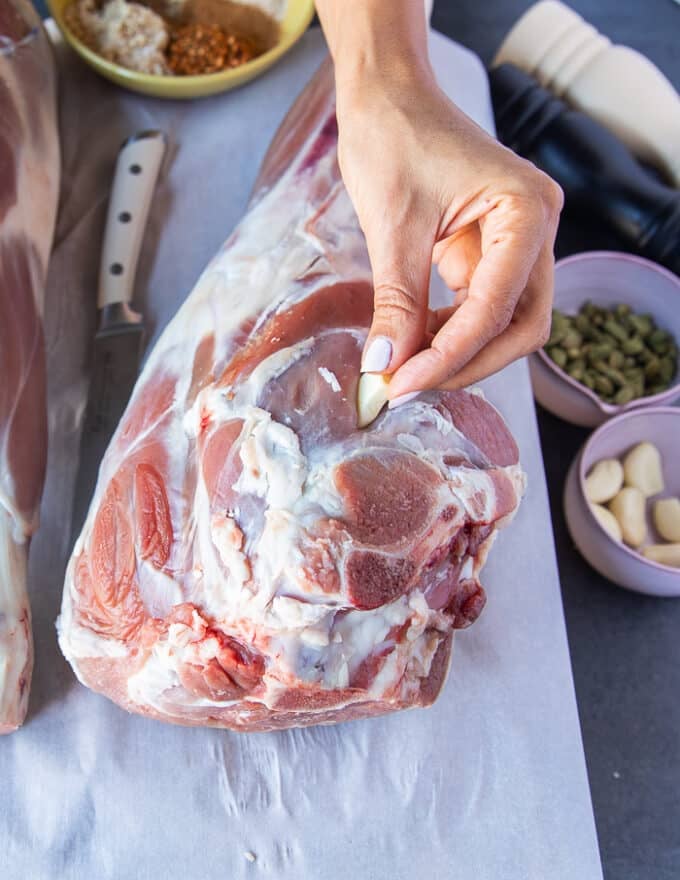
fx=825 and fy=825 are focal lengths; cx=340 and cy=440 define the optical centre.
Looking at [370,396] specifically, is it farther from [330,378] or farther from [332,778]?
[332,778]

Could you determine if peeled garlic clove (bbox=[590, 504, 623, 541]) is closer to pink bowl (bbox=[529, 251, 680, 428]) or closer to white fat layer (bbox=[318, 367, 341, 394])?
pink bowl (bbox=[529, 251, 680, 428])

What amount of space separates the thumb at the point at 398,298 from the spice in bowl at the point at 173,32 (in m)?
0.75

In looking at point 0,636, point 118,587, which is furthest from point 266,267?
point 0,636

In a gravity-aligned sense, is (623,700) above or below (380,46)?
below

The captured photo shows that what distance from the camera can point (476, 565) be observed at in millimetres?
968

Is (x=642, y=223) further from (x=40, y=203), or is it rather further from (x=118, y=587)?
(x=118, y=587)

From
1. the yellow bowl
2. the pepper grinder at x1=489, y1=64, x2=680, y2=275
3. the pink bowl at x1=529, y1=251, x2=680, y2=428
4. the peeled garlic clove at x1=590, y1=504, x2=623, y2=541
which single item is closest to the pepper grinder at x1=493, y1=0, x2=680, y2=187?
the pepper grinder at x1=489, y1=64, x2=680, y2=275

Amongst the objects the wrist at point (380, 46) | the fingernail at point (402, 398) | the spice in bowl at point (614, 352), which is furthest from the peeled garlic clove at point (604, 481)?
the wrist at point (380, 46)

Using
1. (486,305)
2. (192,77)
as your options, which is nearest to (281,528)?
(486,305)

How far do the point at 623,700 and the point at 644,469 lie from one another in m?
0.37

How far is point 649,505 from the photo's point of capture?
1.40 metres

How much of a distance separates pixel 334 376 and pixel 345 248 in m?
0.26

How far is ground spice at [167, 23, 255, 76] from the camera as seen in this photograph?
1418mm

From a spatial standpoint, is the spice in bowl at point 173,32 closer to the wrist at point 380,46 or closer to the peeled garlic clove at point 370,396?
the wrist at point 380,46
